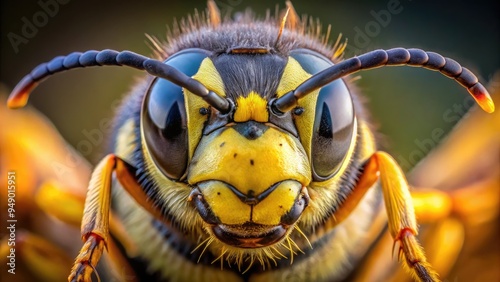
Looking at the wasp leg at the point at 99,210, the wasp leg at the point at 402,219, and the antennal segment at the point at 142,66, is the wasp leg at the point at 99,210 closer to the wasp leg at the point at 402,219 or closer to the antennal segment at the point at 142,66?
the antennal segment at the point at 142,66

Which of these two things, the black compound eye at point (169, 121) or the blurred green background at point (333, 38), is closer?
the black compound eye at point (169, 121)

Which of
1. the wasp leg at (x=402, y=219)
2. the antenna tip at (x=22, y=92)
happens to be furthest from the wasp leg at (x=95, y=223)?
the wasp leg at (x=402, y=219)

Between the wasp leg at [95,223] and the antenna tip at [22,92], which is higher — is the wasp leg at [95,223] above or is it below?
below

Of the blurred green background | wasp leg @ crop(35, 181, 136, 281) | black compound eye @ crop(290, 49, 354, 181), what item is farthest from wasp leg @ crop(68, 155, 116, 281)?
the blurred green background

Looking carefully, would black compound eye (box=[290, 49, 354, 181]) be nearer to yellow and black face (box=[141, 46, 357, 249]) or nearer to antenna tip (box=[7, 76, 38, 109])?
yellow and black face (box=[141, 46, 357, 249])

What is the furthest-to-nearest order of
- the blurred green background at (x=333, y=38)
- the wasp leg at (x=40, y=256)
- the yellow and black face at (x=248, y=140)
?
the blurred green background at (x=333, y=38) < the wasp leg at (x=40, y=256) < the yellow and black face at (x=248, y=140)

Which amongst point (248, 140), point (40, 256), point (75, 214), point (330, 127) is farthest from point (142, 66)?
point (40, 256)
